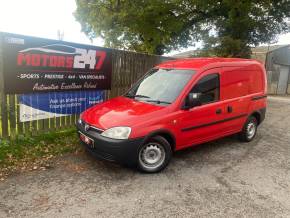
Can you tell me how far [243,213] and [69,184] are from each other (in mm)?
2686

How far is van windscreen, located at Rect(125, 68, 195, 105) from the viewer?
5541 millimetres

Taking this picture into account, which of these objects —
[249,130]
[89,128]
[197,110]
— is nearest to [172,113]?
[197,110]

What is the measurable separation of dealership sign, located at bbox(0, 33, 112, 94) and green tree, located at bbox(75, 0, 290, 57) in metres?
7.07

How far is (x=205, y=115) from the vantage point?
5777 millimetres

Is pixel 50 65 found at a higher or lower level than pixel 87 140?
higher

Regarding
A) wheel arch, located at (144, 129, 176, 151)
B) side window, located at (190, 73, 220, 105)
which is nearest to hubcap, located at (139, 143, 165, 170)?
wheel arch, located at (144, 129, 176, 151)

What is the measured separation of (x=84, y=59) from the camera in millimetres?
7223

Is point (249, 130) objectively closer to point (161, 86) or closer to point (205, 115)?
point (205, 115)

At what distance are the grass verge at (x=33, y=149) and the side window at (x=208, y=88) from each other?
291 cm

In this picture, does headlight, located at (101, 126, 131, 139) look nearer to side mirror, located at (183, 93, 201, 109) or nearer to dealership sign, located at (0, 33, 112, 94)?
side mirror, located at (183, 93, 201, 109)

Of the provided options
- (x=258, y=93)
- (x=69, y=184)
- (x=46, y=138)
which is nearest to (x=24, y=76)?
(x=46, y=138)

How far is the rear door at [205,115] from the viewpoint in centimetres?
546

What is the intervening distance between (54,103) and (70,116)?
0.64 m

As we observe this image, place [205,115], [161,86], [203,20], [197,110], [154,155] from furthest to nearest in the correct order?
[203,20] < [161,86] < [205,115] < [197,110] < [154,155]
